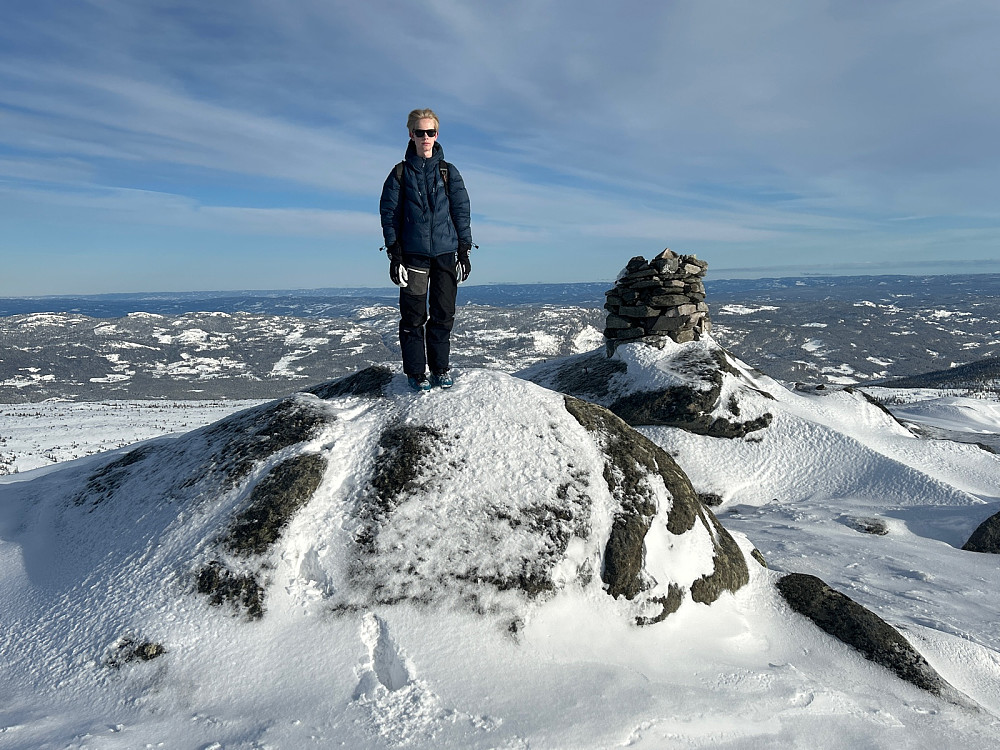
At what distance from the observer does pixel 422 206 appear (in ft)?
25.3

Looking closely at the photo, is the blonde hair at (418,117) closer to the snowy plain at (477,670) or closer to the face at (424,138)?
the face at (424,138)

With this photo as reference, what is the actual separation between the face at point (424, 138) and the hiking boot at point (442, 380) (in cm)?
318

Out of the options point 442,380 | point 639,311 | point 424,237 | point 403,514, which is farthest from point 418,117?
point 639,311

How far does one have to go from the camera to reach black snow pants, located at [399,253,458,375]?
800 cm

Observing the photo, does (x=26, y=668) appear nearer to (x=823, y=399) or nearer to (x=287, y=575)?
(x=287, y=575)

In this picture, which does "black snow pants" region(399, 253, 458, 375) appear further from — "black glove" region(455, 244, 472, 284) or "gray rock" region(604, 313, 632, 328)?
"gray rock" region(604, 313, 632, 328)

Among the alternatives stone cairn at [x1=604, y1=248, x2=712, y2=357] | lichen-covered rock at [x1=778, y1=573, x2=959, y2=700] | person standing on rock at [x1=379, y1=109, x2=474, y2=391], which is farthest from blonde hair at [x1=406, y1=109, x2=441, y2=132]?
stone cairn at [x1=604, y1=248, x2=712, y2=357]

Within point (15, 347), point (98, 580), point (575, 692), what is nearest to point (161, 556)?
point (98, 580)

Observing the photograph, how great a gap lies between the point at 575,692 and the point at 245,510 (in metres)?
4.20

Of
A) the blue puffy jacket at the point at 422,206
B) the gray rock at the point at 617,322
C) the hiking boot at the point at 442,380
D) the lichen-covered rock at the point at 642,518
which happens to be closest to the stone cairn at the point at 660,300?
the gray rock at the point at 617,322

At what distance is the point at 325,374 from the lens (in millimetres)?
169000

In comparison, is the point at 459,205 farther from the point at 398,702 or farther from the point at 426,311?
the point at 398,702

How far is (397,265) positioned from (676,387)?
12.3 m

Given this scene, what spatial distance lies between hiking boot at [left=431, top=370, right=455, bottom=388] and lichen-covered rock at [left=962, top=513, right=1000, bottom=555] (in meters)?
10.6
